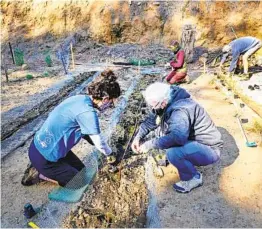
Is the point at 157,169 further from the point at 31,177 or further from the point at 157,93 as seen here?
the point at 31,177

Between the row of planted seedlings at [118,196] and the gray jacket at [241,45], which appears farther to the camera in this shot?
the gray jacket at [241,45]

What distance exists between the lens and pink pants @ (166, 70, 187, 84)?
6.87 metres

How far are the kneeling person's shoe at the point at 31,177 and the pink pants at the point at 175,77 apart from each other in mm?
4462

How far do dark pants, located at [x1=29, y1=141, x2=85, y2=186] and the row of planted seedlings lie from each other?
289 millimetres

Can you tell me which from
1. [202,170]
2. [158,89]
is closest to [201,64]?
[202,170]

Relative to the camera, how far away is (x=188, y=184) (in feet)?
10.2

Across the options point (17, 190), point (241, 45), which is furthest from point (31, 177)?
point (241, 45)

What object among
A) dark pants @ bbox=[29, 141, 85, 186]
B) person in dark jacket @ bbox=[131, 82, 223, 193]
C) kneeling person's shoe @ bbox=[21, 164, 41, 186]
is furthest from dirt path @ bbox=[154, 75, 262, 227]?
kneeling person's shoe @ bbox=[21, 164, 41, 186]

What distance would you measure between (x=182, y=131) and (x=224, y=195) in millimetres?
860

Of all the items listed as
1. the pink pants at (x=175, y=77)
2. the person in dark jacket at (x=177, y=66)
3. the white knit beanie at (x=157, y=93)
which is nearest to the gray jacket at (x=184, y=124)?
the white knit beanie at (x=157, y=93)

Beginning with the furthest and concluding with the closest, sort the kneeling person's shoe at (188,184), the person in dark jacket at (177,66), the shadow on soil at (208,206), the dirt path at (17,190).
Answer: the person in dark jacket at (177,66) < the kneeling person's shoe at (188,184) < the dirt path at (17,190) < the shadow on soil at (208,206)

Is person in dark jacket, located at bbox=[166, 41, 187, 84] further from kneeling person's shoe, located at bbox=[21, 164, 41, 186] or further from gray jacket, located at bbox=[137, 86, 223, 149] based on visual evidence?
kneeling person's shoe, located at bbox=[21, 164, 41, 186]

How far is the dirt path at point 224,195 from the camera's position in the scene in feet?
8.84

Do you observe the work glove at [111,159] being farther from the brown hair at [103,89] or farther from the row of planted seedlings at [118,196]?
the brown hair at [103,89]
